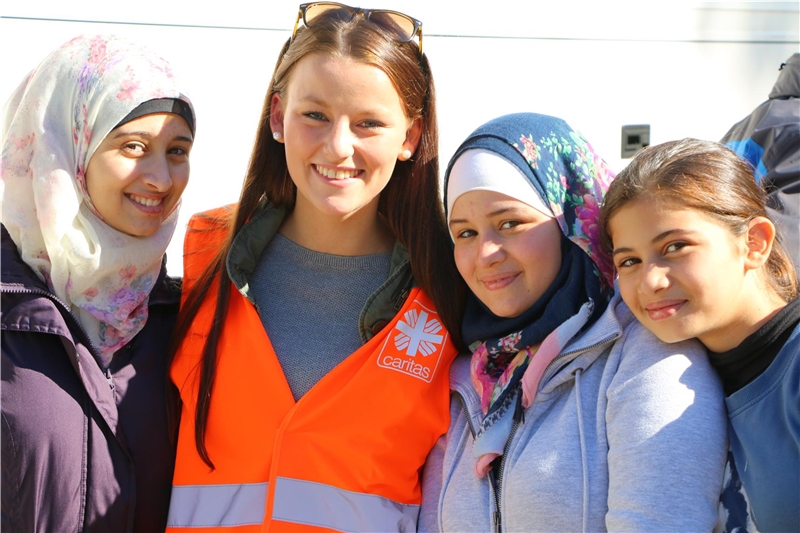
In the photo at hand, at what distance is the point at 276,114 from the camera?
7.87 feet

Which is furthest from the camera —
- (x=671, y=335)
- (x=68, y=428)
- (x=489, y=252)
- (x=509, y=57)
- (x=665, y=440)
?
(x=509, y=57)

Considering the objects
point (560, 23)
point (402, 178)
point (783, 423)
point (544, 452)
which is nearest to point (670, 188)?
point (783, 423)

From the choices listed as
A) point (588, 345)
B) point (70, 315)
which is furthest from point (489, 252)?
point (70, 315)

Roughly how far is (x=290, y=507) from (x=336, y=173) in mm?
865

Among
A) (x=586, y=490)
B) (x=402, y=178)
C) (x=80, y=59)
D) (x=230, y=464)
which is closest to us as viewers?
(x=586, y=490)

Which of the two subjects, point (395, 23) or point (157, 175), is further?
point (395, 23)

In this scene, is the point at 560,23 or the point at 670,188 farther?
the point at 560,23

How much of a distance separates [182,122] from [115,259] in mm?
426

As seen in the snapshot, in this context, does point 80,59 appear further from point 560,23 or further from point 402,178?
point 560,23

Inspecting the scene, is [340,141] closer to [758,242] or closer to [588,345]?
[588,345]

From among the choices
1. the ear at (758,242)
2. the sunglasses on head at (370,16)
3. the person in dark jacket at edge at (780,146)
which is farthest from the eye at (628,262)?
the sunglasses on head at (370,16)

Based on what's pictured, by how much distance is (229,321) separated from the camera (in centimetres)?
222

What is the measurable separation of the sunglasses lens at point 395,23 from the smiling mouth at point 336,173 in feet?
1.32

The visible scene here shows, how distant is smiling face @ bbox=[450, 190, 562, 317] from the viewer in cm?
204
